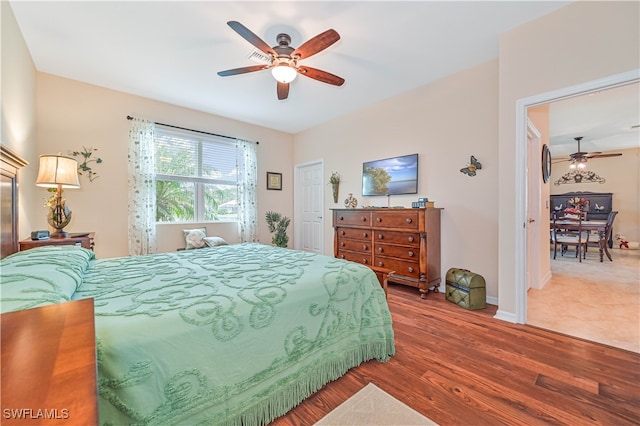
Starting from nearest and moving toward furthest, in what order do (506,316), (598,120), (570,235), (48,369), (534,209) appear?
(48,369) < (506,316) < (534,209) < (598,120) < (570,235)

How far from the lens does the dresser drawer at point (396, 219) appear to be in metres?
3.21

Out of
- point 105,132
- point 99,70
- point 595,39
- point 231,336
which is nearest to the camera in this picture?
point 231,336

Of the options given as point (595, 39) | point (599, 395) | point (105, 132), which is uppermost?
point (595, 39)

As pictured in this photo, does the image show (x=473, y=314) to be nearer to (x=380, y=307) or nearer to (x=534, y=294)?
(x=534, y=294)

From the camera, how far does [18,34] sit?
7.95ft

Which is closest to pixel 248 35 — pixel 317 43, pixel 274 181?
pixel 317 43

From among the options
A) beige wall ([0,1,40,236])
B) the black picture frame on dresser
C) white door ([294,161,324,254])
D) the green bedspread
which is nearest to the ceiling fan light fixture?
the green bedspread

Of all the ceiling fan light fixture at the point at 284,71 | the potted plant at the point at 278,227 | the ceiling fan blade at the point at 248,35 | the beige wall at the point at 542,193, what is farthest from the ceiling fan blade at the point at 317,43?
the potted plant at the point at 278,227

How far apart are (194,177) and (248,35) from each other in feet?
9.77

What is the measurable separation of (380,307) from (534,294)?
2.67 metres

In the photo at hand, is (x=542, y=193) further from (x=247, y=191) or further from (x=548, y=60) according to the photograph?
(x=247, y=191)

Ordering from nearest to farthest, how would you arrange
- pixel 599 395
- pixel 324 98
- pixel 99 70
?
pixel 599 395 → pixel 99 70 → pixel 324 98

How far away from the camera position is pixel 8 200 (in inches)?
79.1

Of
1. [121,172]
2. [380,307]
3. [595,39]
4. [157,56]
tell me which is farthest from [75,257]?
[595,39]
